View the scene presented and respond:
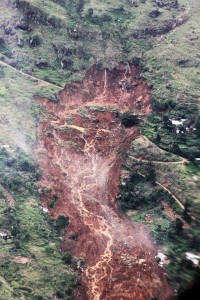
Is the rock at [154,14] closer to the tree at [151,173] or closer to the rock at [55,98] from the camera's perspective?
the rock at [55,98]

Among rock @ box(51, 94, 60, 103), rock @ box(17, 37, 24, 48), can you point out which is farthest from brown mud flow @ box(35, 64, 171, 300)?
rock @ box(17, 37, 24, 48)

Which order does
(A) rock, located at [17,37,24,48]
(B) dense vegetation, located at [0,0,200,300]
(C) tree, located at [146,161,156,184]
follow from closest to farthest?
1. (B) dense vegetation, located at [0,0,200,300]
2. (C) tree, located at [146,161,156,184]
3. (A) rock, located at [17,37,24,48]

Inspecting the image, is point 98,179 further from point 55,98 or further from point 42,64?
point 42,64

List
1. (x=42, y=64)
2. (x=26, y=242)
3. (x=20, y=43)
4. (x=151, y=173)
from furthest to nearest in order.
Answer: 1. (x=20, y=43)
2. (x=42, y=64)
3. (x=151, y=173)
4. (x=26, y=242)

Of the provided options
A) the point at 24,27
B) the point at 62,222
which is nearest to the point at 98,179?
the point at 62,222

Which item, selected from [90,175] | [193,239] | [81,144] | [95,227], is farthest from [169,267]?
[81,144]

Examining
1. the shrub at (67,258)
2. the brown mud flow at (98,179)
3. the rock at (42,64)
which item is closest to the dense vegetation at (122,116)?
the shrub at (67,258)

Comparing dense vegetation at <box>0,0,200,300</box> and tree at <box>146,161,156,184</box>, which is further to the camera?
tree at <box>146,161,156,184</box>

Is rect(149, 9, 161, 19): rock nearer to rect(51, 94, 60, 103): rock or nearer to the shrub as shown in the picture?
rect(51, 94, 60, 103): rock

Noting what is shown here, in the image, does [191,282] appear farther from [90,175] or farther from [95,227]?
[90,175]
